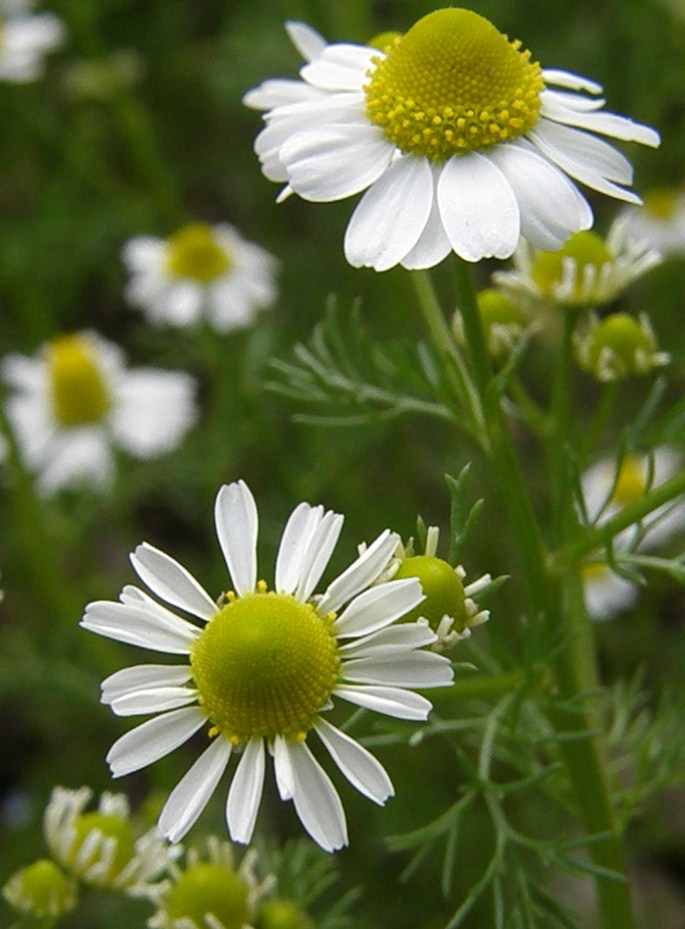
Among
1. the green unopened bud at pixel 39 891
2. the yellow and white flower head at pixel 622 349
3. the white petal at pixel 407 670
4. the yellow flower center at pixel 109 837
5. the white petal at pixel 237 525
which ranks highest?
the yellow and white flower head at pixel 622 349

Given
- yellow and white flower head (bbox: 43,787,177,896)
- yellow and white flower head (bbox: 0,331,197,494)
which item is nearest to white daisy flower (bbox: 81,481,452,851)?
yellow and white flower head (bbox: 43,787,177,896)

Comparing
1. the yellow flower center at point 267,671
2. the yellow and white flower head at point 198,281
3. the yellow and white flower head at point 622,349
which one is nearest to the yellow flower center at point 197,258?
the yellow and white flower head at point 198,281

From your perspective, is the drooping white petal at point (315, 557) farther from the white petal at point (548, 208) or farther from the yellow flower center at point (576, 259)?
the yellow flower center at point (576, 259)

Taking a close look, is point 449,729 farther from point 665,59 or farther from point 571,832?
point 665,59

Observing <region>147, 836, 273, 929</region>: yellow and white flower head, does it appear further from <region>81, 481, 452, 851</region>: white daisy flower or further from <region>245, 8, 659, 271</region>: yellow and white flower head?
<region>245, 8, 659, 271</region>: yellow and white flower head

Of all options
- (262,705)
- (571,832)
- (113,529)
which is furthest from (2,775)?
(262,705)
